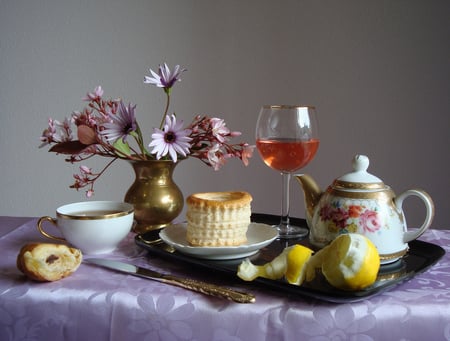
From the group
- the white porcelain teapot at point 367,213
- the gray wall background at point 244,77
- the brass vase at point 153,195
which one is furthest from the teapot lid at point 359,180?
the gray wall background at point 244,77

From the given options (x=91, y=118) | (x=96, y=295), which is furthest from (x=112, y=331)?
(x=91, y=118)

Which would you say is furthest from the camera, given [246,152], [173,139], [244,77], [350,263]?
[244,77]

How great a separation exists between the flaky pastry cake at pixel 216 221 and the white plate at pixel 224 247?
29 millimetres

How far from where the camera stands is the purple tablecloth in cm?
65

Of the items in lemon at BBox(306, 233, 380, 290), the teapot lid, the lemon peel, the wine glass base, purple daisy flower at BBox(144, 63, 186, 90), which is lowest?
the wine glass base

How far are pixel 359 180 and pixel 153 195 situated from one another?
0.45m

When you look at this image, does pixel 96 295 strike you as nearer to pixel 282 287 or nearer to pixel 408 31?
pixel 282 287

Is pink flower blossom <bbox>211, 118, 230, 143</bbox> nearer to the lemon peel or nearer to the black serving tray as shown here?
the black serving tray

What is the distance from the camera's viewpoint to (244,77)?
2.27 m

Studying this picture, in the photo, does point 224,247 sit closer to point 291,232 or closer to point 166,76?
point 291,232

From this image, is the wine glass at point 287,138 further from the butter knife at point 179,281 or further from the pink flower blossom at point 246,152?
the butter knife at point 179,281

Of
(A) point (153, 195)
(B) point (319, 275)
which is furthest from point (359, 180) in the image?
(A) point (153, 195)

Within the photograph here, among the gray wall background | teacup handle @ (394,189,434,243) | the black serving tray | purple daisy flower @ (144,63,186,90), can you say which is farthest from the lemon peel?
Answer: the gray wall background

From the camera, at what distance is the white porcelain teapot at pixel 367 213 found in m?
0.81
